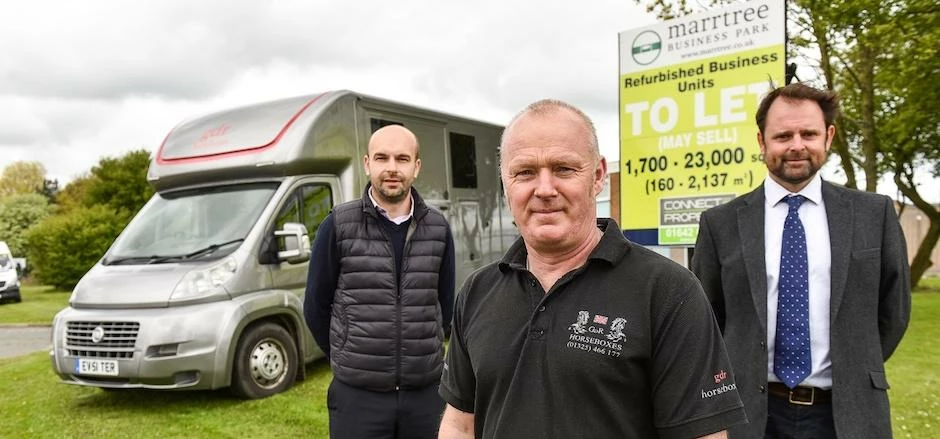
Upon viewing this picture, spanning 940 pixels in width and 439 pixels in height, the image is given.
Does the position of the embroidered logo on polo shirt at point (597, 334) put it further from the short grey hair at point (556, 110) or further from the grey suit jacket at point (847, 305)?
the grey suit jacket at point (847, 305)

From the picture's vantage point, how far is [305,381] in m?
6.85

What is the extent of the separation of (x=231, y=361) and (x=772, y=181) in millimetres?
4876

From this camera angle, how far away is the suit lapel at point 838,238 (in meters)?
2.29

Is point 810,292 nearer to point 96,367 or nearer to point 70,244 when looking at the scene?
point 96,367

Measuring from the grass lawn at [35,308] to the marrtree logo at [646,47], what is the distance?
516 inches

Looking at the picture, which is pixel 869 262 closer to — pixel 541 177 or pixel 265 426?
pixel 541 177

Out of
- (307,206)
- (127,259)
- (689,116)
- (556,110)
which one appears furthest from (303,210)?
(556,110)

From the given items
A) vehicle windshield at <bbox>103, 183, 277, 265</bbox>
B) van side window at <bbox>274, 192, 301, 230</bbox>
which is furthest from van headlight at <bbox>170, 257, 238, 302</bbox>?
van side window at <bbox>274, 192, 301, 230</bbox>

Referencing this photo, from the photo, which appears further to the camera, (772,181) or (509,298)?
(772,181)

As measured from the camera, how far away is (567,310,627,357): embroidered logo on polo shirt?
1356 millimetres

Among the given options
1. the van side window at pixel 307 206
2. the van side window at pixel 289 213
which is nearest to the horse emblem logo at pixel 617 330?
the van side window at pixel 307 206

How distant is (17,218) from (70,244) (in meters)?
25.1

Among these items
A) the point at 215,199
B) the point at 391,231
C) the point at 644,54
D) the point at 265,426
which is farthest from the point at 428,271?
the point at 215,199

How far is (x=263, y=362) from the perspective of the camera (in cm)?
625
